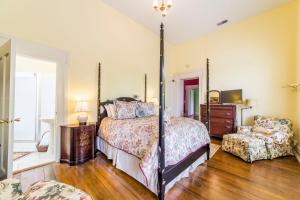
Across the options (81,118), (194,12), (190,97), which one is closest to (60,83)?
(81,118)

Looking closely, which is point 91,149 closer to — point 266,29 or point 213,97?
point 213,97

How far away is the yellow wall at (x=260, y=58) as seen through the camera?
3.69 m

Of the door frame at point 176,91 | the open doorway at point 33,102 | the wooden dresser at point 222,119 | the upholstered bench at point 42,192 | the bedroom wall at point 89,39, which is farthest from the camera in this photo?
the door frame at point 176,91

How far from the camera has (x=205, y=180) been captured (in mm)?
2293

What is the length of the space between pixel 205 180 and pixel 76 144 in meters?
2.38

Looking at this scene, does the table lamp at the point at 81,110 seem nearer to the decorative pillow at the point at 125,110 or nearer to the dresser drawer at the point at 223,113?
the decorative pillow at the point at 125,110

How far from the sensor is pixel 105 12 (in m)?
3.82

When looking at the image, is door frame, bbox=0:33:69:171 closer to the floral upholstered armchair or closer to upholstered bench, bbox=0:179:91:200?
upholstered bench, bbox=0:179:91:200

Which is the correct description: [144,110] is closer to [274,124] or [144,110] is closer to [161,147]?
[161,147]

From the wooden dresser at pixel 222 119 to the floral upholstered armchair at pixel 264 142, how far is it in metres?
0.64

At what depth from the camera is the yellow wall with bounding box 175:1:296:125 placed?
3.69 m

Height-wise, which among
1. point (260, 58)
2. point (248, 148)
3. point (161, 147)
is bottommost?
point (248, 148)

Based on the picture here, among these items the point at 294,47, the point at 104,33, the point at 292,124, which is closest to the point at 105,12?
the point at 104,33

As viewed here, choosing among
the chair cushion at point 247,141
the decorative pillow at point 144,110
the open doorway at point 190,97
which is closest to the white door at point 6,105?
the decorative pillow at point 144,110
